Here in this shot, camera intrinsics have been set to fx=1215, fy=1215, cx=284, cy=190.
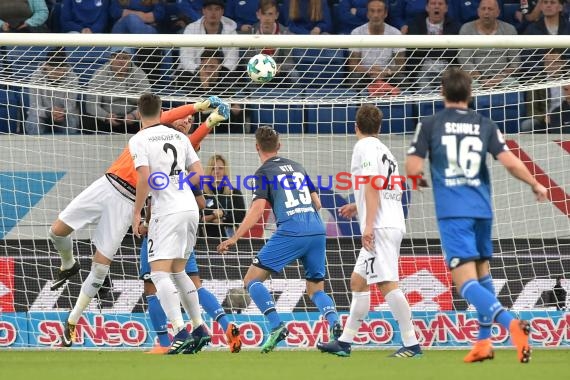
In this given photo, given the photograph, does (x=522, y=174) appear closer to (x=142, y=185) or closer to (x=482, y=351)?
(x=482, y=351)

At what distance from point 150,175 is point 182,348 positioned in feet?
4.90

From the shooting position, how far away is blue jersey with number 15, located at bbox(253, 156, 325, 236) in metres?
10.6

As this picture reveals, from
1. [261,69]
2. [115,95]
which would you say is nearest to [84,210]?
[115,95]

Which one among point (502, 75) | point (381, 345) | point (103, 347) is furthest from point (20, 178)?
point (502, 75)

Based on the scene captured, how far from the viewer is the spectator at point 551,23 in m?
14.9

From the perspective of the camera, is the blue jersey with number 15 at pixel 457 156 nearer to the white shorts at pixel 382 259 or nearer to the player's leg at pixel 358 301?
the white shorts at pixel 382 259

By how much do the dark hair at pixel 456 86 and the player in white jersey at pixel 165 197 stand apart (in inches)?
103

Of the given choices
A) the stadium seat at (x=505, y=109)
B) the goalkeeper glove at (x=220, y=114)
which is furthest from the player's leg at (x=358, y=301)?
the stadium seat at (x=505, y=109)

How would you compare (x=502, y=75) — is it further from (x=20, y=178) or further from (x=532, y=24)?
(x=20, y=178)

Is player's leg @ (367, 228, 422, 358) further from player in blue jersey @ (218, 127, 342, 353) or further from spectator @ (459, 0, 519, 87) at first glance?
spectator @ (459, 0, 519, 87)

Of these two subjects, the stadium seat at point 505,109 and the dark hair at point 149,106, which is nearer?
the dark hair at point 149,106

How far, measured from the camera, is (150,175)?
9.92 metres

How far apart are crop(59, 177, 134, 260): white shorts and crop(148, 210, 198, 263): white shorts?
33.1 inches

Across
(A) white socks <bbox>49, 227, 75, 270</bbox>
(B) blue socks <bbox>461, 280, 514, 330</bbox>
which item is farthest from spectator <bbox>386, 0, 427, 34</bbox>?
(B) blue socks <bbox>461, 280, 514, 330</bbox>
